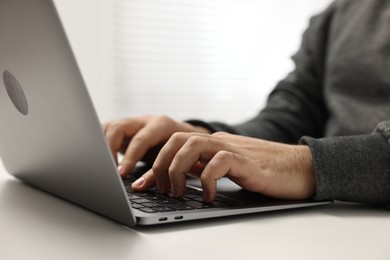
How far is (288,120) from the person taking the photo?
1.21 m

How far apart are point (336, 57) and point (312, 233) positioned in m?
0.70

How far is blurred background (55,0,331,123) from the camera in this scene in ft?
5.96

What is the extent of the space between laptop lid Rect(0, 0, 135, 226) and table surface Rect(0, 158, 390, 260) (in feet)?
0.10

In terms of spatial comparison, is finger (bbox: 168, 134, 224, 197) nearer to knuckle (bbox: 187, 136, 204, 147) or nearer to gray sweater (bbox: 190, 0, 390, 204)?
knuckle (bbox: 187, 136, 204, 147)

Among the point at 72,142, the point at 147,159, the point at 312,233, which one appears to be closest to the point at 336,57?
the point at 147,159

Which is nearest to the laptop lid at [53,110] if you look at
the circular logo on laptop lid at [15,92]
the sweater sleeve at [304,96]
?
the circular logo on laptop lid at [15,92]

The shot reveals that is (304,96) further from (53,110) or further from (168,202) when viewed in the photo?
(53,110)

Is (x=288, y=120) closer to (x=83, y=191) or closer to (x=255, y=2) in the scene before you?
(x=83, y=191)

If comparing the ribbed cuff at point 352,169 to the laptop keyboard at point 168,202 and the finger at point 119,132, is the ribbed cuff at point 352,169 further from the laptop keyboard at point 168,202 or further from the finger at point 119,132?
the finger at point 119,132

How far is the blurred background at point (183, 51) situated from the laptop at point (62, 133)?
3.74 feet

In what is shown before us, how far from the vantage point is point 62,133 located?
1.70 feet

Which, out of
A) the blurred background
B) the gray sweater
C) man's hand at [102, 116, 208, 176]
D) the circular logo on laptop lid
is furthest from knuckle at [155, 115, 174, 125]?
the blurred background

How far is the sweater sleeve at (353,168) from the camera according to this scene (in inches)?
26.2

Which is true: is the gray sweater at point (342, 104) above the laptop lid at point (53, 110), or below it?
below
